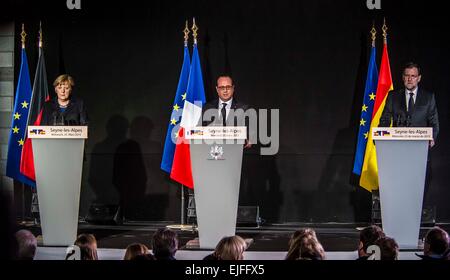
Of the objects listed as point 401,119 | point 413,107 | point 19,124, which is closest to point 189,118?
point 19,124

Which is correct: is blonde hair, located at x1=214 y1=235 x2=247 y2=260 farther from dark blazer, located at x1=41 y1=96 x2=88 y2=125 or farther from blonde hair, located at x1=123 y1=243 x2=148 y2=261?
dark blazer, located at x1=41 y1=96 x2=88 y2=125

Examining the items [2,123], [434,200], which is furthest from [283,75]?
[2,123]

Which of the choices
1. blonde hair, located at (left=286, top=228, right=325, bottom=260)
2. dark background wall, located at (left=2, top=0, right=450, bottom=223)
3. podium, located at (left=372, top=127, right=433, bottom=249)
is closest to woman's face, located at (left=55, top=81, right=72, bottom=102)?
dark background wall, located at (left=2, top=0, right=450, bottom=223)

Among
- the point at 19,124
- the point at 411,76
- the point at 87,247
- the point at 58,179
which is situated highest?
the point at 411,76

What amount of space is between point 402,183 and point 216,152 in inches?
65.6

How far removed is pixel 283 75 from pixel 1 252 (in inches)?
190

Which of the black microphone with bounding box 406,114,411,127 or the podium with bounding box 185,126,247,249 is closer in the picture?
the podium with bounding box 185,126,247,249

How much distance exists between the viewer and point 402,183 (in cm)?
599

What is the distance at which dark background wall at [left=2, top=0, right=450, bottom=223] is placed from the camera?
824 cm

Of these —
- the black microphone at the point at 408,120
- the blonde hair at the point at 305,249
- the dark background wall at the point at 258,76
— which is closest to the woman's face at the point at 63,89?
the dark background wall at the point at 258,76

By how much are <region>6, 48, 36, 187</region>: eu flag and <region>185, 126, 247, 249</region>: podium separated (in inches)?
110

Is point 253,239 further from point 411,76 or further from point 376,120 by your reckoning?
point 411,76

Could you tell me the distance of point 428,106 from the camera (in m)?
7.04
